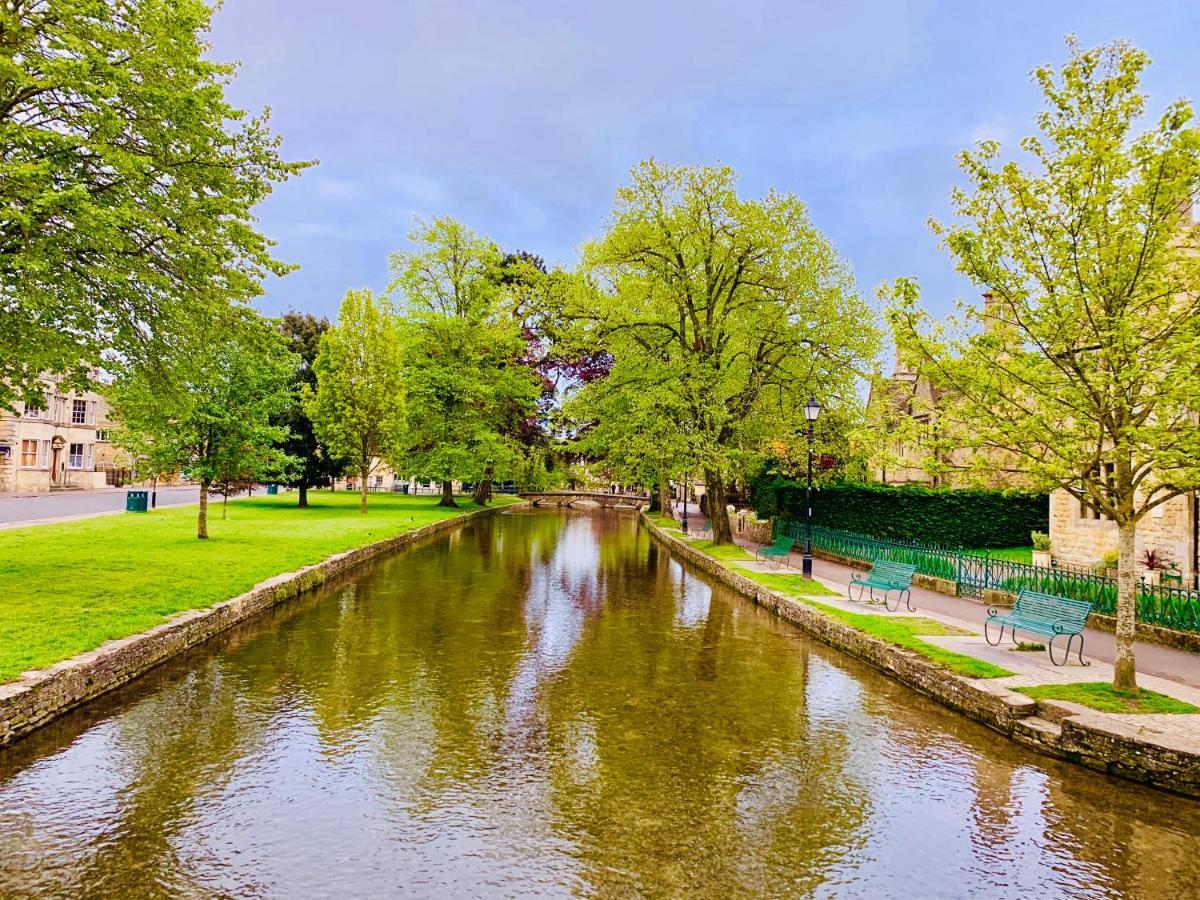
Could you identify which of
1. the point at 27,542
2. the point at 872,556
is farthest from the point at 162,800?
the point at 872,556

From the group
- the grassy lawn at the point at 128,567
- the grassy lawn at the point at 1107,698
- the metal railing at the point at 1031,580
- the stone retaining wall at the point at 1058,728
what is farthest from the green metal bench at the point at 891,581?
the grassy lawn at the point at 128,567

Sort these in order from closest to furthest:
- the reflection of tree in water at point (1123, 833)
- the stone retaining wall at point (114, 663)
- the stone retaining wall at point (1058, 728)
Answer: the reflection of tree in water at point (1123, 833) < the stone retaining wall at point (1058, 728) < the stone retaining wall at point (114, 663)

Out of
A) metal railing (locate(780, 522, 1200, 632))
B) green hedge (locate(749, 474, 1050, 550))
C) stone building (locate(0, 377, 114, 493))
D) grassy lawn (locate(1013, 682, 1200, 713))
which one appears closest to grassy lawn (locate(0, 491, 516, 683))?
grassy lawn (locate(1013, 682, 1200, 713))

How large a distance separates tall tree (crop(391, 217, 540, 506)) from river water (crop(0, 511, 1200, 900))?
34612 mm

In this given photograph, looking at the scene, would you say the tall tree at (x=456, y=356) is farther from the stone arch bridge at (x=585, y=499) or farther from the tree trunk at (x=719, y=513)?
the stone arch bridge at (x=585, y=499)

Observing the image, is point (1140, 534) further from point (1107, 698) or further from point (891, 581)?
point (1107, 698)

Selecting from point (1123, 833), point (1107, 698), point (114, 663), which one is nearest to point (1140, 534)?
point (1107, 698)

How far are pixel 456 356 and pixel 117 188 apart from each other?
35919 mm

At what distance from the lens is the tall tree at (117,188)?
11.8 meters

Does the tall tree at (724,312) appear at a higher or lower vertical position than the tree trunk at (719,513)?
higher

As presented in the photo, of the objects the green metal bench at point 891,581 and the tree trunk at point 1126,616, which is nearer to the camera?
the tree trunk at point 1126,616

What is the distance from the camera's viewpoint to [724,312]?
28.6 metres

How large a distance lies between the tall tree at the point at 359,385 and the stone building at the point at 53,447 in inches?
733

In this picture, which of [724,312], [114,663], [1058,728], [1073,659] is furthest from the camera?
[724,312]
